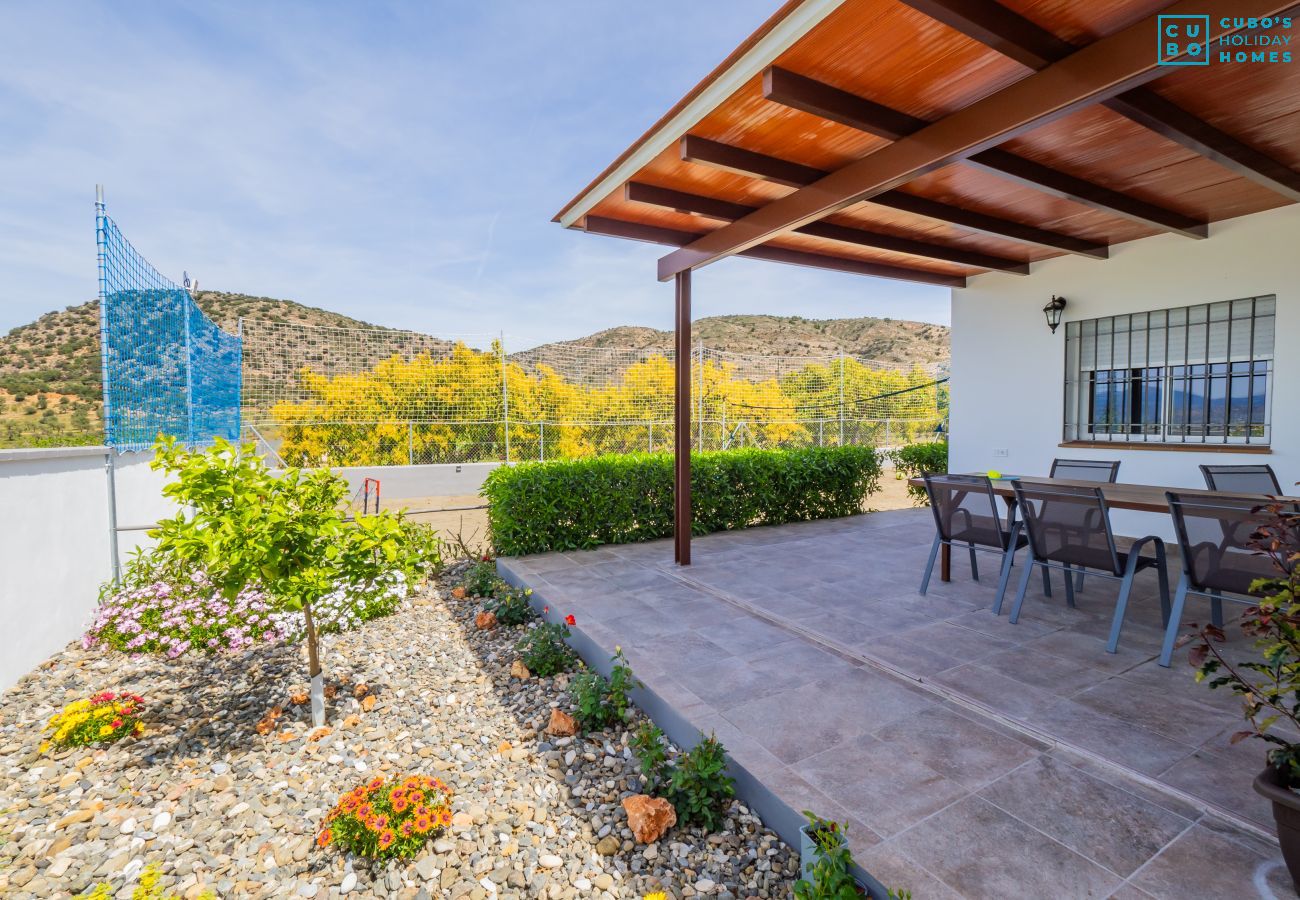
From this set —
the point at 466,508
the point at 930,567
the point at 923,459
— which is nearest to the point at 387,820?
the point at 930,567

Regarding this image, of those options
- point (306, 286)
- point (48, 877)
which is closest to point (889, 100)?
point (48, 877)

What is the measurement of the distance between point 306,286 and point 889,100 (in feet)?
70.8

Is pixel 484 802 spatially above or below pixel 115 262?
below

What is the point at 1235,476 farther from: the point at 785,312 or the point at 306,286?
the point at 785,312

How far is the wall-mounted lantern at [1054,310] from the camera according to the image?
18.2 feet

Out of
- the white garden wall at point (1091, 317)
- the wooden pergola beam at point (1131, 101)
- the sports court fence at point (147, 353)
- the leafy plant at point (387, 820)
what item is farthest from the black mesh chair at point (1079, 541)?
the sports court fence at point (147, 353)

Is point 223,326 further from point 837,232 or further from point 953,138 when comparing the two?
point 953,138

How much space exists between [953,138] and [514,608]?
336cm

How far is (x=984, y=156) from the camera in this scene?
10.3ft

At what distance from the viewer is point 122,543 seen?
149 inches

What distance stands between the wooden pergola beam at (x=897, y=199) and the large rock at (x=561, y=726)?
2.66 meters

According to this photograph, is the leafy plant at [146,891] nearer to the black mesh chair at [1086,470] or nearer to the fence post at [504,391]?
the black mesh chair at [1086,470]

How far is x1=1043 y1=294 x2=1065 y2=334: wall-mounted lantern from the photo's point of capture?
5.56m

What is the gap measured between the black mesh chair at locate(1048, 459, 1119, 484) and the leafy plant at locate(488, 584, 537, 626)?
3870 millimetres
